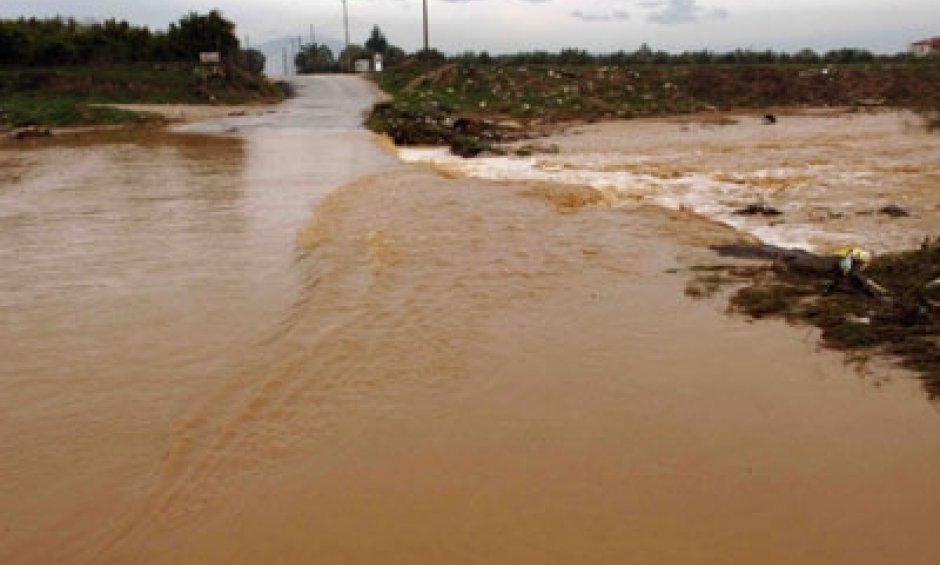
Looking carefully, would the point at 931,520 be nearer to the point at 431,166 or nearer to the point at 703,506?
the point at 703,506

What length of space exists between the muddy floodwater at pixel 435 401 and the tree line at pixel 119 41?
34097mm

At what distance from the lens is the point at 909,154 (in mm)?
20938

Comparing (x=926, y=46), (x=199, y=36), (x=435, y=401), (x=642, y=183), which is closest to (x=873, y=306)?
(x=435, y=401)

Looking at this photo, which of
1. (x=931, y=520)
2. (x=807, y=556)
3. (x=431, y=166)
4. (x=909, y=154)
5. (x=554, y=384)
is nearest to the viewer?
(x=807, y=556)

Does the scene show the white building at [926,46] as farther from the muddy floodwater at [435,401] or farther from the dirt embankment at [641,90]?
the muddy floodwater at [435,401]

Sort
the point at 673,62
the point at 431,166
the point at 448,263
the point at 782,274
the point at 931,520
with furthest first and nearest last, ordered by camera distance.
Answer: the point at 673,62, the point at 431,166, the point at 448,263, the point at 782,274, the point at 931,520

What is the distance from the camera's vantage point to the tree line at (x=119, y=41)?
138 ft

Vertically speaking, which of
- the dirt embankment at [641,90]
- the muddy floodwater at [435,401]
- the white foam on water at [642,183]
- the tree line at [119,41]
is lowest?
the muddy floodwater at [435,401]

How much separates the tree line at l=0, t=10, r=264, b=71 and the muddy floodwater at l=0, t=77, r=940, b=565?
34.1 m

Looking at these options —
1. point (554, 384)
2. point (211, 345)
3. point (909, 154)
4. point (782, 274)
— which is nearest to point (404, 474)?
point (554, 384)

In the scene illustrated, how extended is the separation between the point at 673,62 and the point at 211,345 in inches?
Answer: 1852

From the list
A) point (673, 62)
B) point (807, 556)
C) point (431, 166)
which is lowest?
point (807, 556)

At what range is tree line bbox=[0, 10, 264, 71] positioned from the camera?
4194 cm

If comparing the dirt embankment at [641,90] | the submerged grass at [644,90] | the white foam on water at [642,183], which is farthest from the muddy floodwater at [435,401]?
the submerged grass at [644,90]
